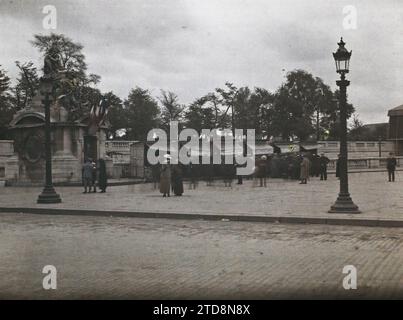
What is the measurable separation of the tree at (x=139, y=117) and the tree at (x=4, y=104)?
52.1 feet

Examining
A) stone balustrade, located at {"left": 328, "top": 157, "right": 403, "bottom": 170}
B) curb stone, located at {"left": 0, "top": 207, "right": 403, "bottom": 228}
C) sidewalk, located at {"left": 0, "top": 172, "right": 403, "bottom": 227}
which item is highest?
stone balustrade, located at {"left": 328, "top": 157, "right": 403, "bottom": 170}

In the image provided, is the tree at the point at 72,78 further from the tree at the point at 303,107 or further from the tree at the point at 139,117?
the tree at the point at 303,107

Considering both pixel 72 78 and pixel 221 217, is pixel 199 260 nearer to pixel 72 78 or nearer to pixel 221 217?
pixel 221 217

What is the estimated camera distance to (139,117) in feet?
253

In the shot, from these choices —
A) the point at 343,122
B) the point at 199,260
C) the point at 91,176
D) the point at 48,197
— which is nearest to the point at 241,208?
the point at 343,122

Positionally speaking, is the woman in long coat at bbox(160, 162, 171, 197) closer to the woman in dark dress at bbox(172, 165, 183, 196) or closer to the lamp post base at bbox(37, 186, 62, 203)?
the woman in dark dress at bbox(172, 165, 183, 196)

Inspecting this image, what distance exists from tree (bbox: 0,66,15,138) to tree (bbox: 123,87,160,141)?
52.1 ft

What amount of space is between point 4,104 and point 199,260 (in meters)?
57.9

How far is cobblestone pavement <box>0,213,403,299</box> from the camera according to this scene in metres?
6.55

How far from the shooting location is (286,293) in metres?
6.30

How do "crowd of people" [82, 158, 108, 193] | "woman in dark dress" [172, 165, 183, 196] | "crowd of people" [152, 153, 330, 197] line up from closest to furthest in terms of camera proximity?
"woman in dark dress" [172, 165, 183, 196], "crowd of people" [82, 158, 108, 193], "crowd of people" [152, 153, 330, 197]

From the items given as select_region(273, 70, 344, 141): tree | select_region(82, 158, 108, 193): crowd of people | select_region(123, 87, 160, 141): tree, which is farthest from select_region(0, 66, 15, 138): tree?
select_region(82, 158, 108, 193): crowd of people
